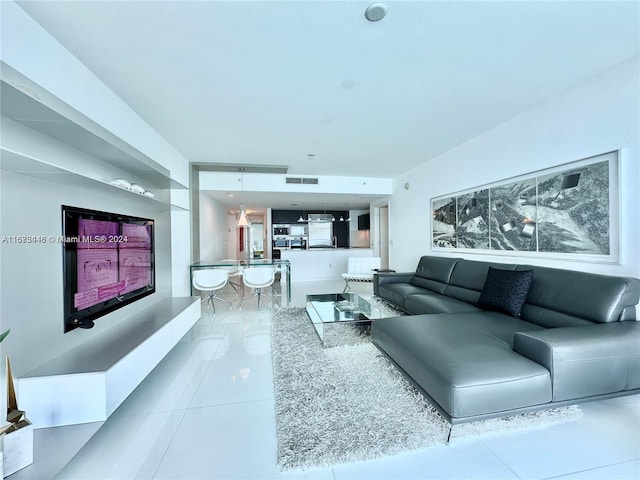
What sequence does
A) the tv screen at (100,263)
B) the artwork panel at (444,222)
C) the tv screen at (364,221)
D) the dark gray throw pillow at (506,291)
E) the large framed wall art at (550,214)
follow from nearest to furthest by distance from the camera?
the tv screen at (100,263) < the large framed wall art at (550,214) < the dark gray throw pillow at (506,291) < the artwork panel at (444,222) < the tv screen at (364,221)

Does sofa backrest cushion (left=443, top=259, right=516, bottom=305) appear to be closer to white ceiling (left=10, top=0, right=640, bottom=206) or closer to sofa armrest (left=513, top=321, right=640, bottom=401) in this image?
sofa armrest (left=513, top=321, right=640, bottom=401)

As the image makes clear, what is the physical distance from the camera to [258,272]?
4.34m

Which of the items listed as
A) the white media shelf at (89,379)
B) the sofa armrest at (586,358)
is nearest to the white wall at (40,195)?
the white media shelf at (89,379)

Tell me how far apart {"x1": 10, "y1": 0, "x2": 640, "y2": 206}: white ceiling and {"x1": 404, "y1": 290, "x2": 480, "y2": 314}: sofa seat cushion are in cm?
214

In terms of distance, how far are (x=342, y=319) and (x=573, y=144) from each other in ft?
9.16

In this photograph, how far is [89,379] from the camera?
1.38m

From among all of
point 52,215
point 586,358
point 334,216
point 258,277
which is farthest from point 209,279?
point 334,216

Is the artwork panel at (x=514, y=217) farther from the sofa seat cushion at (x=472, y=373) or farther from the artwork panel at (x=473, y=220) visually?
the sofa seat cushion at (x=472, y=373)

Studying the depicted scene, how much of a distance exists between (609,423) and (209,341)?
3.39 metres

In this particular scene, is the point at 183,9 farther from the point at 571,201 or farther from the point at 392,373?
the point at 571,201

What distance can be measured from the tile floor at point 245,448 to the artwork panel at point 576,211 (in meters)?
1.24

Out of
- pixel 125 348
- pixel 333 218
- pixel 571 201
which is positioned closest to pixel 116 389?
pixel 125 348

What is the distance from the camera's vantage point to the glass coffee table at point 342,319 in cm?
280

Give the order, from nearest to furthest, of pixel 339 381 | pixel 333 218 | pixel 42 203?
pixel 42 203 → pixel 339 381 → pixel 333 218
